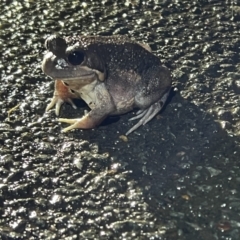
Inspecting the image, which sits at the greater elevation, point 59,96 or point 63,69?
point 63,69

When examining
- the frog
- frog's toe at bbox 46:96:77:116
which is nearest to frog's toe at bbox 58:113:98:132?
the frog

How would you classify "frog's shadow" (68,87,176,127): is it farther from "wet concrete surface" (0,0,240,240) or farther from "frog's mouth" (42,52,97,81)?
"frog's mouth" (42,52,97,81)

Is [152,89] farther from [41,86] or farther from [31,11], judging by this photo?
[31,11]

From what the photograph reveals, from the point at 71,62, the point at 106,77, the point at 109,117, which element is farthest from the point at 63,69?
the point at 109,117

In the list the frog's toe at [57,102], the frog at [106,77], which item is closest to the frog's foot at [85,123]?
the frog at [106,77]

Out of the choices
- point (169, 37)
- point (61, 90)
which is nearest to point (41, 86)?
point (61, 90)

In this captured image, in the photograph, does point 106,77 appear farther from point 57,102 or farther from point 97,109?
point 57,102

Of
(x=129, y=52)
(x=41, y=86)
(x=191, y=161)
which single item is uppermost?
(x=129, y=52)
